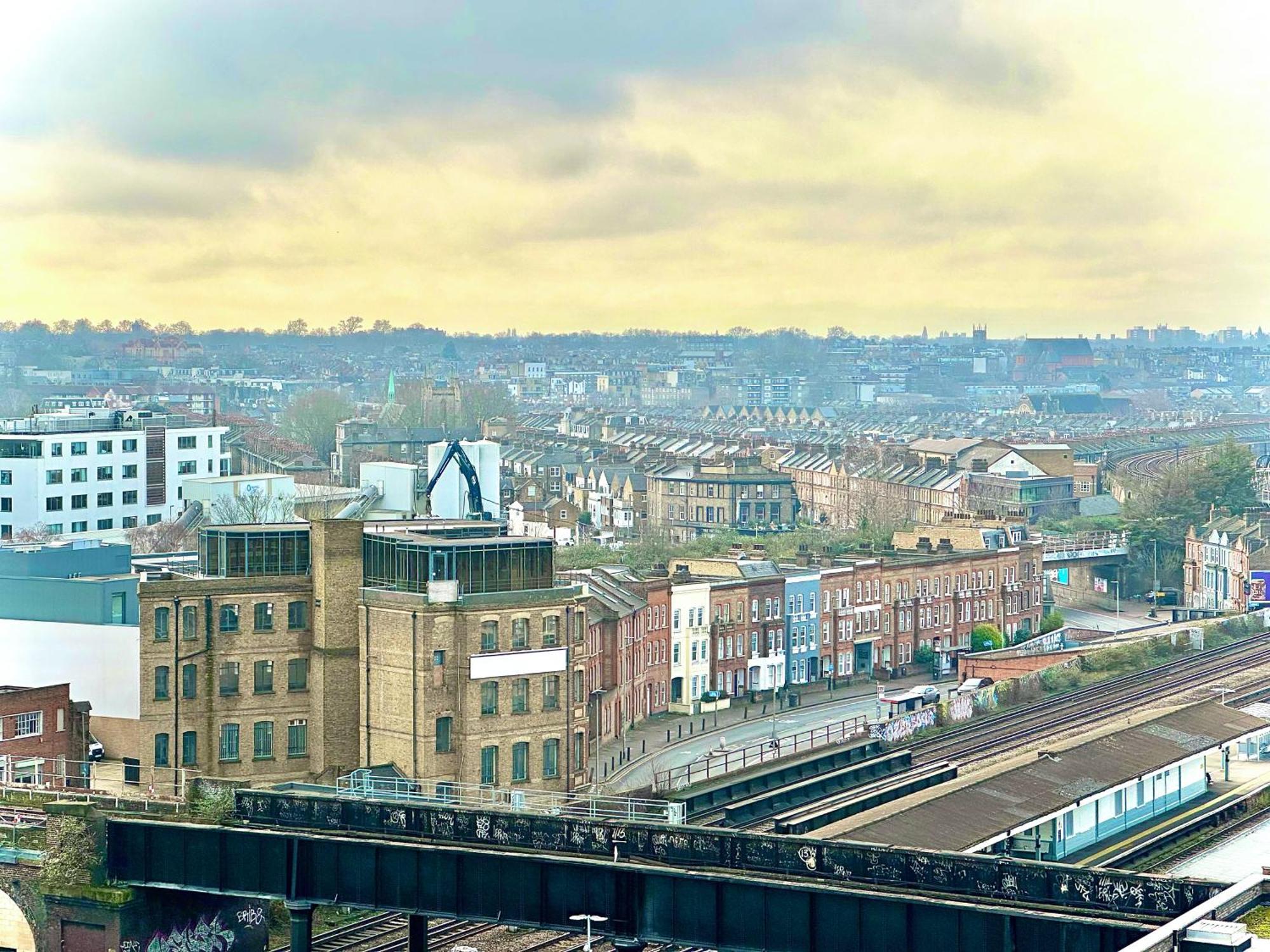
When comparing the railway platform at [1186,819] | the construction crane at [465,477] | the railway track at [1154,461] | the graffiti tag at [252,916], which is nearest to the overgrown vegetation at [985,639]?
the railway platform at [1186,819]

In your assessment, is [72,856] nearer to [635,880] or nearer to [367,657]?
[635,880]

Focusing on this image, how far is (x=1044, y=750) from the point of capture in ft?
153

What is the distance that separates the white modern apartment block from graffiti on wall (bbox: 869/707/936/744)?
43.6 meters

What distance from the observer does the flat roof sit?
124 feet

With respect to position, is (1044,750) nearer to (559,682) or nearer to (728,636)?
(559,682)

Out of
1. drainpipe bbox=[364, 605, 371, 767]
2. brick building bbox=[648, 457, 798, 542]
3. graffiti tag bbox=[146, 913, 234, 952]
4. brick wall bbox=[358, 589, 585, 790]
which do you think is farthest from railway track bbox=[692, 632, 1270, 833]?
brick building bbox=[648, 457, 798, 542]

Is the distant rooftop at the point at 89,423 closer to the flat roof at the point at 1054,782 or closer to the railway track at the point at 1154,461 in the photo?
the flat roof at the point at 1054,782

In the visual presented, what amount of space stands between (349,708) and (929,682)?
31.8 m

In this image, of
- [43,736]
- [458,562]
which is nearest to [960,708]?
[458,562]

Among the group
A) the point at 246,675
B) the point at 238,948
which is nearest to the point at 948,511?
the point at 246,675

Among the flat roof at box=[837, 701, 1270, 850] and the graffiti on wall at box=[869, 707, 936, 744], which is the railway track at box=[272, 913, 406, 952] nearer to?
the flat roof at box=[837, 701, 1270, 850]

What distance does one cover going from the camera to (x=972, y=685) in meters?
64.8

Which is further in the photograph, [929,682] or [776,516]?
[776,516]

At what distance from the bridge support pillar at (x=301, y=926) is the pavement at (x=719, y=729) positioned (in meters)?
14.2
